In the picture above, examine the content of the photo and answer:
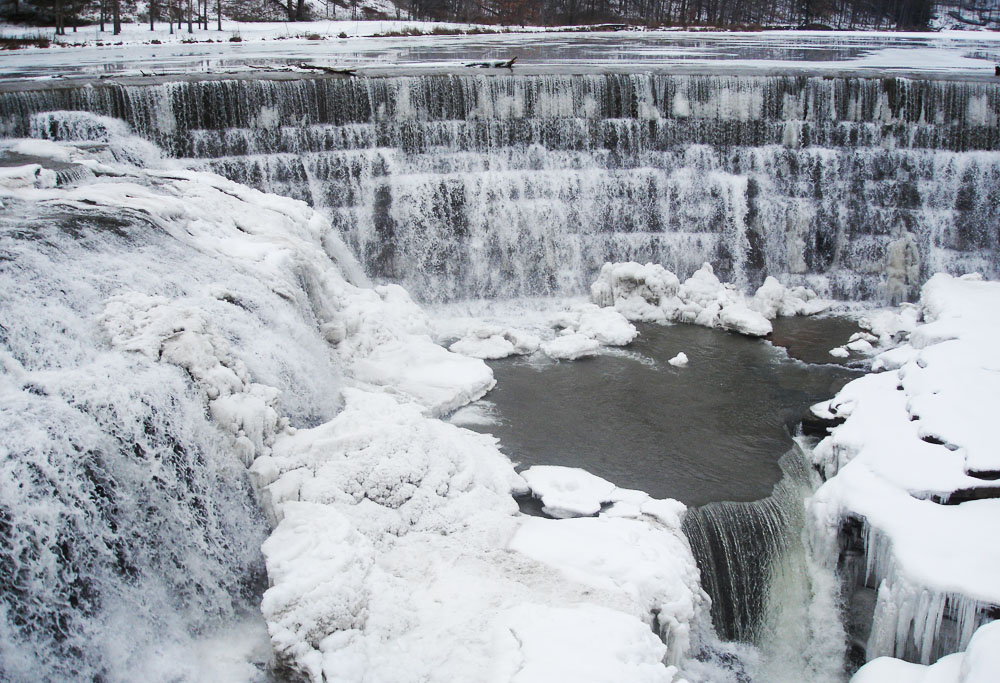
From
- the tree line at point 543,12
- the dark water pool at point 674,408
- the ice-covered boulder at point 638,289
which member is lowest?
the dark water pool at point 674,408

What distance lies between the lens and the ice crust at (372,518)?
18.7 ft

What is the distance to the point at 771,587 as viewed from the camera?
779cm

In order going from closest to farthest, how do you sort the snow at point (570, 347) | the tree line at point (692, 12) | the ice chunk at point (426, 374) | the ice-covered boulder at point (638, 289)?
the ice chunk at point (426, 374), the snow at point (570, 347), the ice-covered boulder at point (638, 289), the tree line at point (692, 12)

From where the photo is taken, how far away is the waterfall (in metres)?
7.27

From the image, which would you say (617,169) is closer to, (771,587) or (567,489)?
(567,489)

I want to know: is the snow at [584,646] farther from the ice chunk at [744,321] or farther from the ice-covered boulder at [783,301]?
the ice-covered boulder at [783,301]

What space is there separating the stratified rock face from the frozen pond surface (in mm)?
3076

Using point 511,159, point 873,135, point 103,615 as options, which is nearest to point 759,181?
point 873,135

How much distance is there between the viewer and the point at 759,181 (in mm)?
16484

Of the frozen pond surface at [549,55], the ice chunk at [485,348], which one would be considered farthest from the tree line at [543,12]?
the ice chunk at [485,348]

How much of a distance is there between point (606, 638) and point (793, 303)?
10913 millimetres

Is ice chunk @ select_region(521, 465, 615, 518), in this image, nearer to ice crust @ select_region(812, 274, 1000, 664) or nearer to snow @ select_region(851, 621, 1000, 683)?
ice crust @ select_region(812, 274, 1000, 664)

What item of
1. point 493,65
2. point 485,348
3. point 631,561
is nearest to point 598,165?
point 485,348

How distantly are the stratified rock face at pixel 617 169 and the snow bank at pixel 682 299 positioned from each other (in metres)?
1.17
